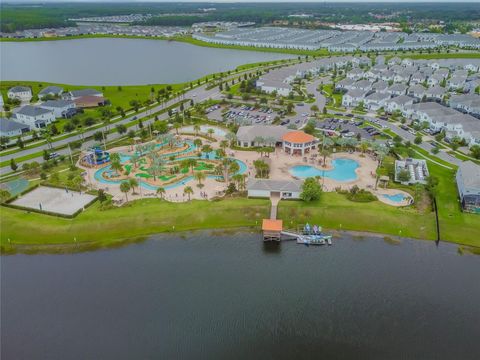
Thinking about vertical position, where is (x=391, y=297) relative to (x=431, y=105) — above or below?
below

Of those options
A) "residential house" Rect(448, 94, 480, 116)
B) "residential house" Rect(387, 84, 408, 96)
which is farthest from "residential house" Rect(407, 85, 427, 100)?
"residential house" Rect(448, 94, 480, 116)

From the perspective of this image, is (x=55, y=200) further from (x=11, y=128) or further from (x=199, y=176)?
(x=11, y=128)

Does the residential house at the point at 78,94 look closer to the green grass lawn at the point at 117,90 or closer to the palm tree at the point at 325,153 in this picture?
the green grass lawn at the point at 117,90

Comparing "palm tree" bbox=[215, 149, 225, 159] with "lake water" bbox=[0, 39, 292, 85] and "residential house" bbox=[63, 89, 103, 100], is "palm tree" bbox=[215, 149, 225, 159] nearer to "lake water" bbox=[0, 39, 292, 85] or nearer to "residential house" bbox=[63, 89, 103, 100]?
"residential house" bbox=[63, 89, 103, 100]

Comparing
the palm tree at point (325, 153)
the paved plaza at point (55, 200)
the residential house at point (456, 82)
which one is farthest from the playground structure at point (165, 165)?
the residential house at point (456, 82)

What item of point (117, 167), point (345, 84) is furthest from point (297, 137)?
point (345, 84)

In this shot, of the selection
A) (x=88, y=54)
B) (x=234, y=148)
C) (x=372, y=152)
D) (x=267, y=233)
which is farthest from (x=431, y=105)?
(x=88, y=54)

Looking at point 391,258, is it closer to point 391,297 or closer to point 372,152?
point 391,297
